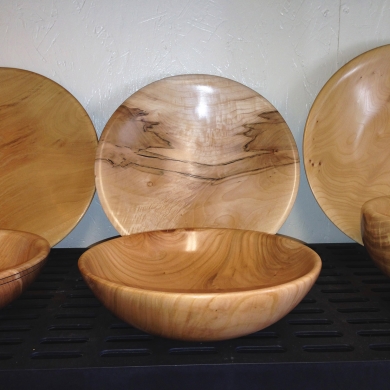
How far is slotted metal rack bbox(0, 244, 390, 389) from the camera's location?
461 millimetres

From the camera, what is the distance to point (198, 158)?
839mm

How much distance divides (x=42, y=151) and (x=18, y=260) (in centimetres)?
27

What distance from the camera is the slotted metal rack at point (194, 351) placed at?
18.2 inches

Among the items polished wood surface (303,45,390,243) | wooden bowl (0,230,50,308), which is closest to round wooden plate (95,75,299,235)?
polished wood surface (303,45,390,243)

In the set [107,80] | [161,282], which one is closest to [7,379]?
[161,282]

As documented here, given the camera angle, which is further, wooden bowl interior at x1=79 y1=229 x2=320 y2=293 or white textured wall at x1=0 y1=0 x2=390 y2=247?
white textured wall at x1=0 y1=0 x2=390 y2=247

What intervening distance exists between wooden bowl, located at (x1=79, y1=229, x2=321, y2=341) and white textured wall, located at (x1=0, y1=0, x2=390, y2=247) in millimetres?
362

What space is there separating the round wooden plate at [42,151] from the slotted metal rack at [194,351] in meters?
0.23

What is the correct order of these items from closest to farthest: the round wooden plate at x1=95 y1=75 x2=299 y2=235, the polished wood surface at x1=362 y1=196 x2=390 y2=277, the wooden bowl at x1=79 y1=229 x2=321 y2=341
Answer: the wooden bowl at x1=79 y1=229 x2=321 y2=341, the polished wood surface at x1=362 y1=196 x2=390 y2=277, the round wooden plate at x1=95 y1=75 x2=299 y2=235

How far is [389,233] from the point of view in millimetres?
550

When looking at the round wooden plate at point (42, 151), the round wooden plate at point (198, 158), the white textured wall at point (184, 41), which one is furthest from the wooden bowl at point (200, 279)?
the white textured wall at point (184, 41)

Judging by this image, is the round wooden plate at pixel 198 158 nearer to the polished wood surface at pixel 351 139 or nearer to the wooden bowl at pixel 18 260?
the polished wood surface at pixel 351 139

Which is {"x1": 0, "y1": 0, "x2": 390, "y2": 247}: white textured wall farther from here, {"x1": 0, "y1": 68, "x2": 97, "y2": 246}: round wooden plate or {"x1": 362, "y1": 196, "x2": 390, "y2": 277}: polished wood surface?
{"x1": 362, "y1": 196, "x2": 390, "y2": 277}: polished wood surface

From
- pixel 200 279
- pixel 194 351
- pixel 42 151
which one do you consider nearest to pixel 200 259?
pixel 200 279
